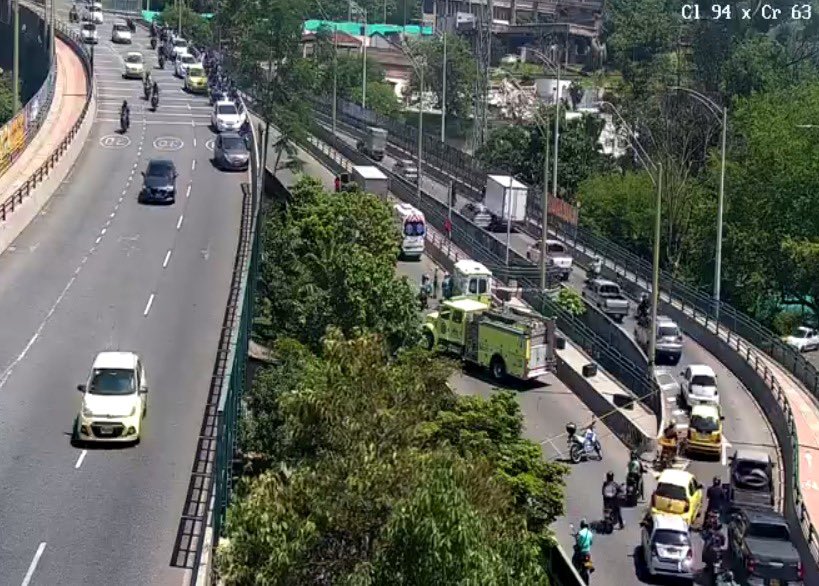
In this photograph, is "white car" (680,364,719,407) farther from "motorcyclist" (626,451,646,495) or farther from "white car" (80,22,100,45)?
"white car" (80,22,100,45)

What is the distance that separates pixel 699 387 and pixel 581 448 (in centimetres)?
686

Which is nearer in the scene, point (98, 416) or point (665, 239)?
point (98, 416)

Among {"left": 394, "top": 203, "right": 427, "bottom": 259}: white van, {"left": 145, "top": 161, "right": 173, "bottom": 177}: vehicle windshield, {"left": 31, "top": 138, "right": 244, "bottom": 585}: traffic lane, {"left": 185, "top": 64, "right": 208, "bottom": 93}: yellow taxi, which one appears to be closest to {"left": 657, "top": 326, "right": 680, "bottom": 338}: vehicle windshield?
{"left": 394, "top": 203, "right": 427, "bottom": 259}: white van

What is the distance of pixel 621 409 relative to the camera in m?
42.7

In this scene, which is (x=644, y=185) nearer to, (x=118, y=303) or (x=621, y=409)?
(x=621, y=409)

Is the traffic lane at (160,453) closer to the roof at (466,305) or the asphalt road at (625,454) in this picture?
the roof at (466,305)

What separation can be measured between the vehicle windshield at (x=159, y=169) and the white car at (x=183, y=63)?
3176cm

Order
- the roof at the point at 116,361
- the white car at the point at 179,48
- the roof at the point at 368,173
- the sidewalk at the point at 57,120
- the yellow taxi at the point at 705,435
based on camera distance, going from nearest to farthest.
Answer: the roof at the point at 116,361 < the yellow taxi at the point at 705,435 < the sidewalk at the point at 57,120 < the roof at the point at 368,173 < the white car at the point at 179,48

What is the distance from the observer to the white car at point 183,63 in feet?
295

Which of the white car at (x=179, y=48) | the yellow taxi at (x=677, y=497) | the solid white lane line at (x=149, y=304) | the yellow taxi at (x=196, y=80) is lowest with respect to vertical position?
the yellow taxi at (x=677, y=497)

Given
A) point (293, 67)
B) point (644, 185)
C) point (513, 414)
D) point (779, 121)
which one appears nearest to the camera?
point (513, 414)

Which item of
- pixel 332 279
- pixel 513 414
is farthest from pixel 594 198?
pixel 513 414

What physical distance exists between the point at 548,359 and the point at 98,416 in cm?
1894

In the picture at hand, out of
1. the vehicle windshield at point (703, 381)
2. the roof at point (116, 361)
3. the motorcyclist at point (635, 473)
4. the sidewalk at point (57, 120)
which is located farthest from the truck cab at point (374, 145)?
the roof at point (116, 361)
